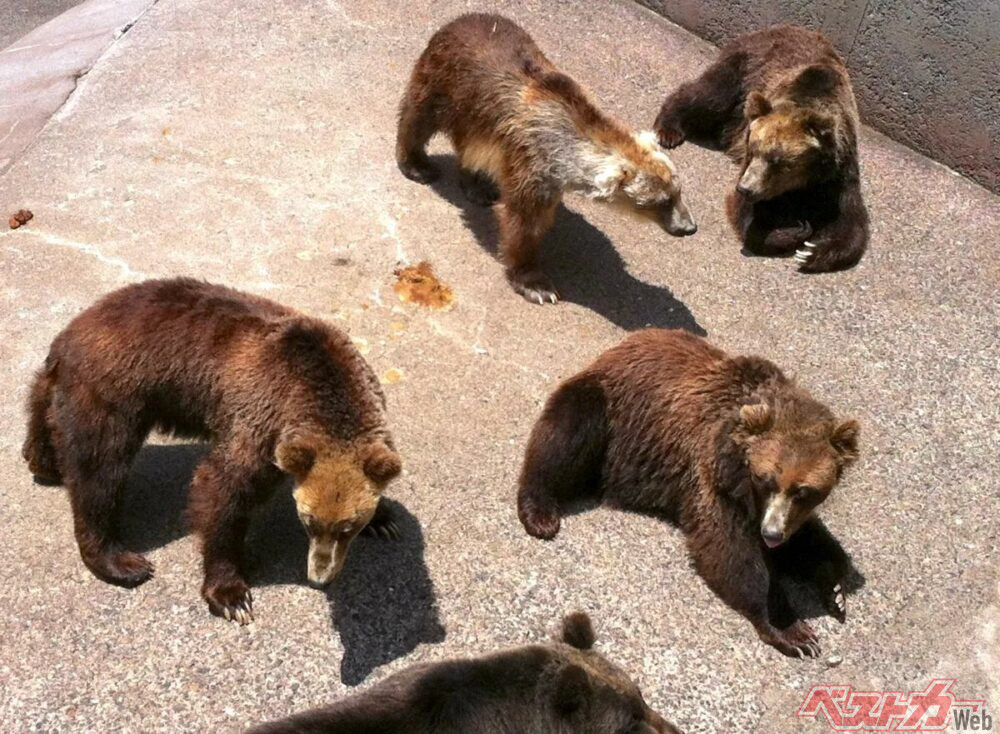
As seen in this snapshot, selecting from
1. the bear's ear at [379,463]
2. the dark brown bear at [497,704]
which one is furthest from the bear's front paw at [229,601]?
the dark brown bear at [497,704]

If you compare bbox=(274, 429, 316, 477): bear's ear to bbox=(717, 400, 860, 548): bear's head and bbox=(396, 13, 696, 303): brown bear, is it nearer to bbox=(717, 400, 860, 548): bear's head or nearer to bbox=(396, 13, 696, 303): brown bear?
bbox=(717, 400, 860, 548): bear's head

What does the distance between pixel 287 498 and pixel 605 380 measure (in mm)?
2007

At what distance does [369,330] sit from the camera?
6656 mm

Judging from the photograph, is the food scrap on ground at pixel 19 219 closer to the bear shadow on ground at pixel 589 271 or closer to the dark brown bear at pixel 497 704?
the bear shadow on ground at pixel 589 271

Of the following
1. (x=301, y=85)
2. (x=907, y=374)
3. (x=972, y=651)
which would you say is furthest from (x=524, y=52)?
(x=972, y=651)

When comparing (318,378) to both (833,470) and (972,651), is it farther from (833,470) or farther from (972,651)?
(972,651)

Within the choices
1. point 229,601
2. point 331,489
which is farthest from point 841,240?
point 229,601

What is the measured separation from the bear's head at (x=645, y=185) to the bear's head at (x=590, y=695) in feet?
12.5

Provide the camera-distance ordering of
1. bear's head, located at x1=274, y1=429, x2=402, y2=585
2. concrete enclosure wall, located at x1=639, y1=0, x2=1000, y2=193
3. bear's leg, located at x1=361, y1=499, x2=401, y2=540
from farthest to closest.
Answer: concrete enclosure wall, located at x1=639, y1=0, x2=1000, y2=193 → bear's leg, located at x1=361, y1=499, x2=401, y2=540 → bear's head, located at x1=274, y1=429, x2=402, y2=585

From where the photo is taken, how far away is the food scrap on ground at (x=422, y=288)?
22.8 feet

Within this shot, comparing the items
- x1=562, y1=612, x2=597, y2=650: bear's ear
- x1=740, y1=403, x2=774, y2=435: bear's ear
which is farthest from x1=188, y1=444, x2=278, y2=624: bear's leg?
x1=740, y1=403, x2=774, y2=435: bear's ear

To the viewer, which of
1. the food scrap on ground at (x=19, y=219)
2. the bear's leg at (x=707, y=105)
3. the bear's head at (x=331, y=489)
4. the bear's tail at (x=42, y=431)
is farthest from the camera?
the bear's leg at (x=707, y=105)

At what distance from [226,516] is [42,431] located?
4.21 feet

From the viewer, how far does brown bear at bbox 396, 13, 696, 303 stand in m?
6.98
